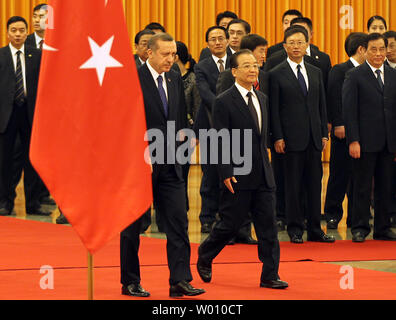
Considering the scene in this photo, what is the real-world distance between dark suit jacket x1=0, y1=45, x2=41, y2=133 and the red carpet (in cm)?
133

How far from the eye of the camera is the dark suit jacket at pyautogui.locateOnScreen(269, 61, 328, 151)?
24.6 ft

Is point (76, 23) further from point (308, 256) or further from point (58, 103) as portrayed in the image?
point (308, 256)

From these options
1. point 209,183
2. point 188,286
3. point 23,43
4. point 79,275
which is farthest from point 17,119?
point 188,286

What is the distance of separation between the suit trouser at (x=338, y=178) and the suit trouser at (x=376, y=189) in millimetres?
751

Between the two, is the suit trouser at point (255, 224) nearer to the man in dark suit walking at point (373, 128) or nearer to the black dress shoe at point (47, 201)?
the man in dark suit walking at point (373, 128)

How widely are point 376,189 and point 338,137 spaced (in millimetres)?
801

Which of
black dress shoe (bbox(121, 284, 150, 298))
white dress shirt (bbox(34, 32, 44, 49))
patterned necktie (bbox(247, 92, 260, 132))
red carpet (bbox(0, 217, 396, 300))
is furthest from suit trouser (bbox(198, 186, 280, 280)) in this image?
white dress shirt (bbox(34, 32, 44, 49))

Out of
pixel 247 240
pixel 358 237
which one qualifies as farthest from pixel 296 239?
pixel 358 237

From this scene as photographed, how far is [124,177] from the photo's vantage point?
4.43 meters

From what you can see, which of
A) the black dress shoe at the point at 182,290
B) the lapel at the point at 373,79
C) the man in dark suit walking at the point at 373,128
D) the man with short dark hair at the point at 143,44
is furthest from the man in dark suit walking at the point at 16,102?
the black dress shoe at the point at 182,290

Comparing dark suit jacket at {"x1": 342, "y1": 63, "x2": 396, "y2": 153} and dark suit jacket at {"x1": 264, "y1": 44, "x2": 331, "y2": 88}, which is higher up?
dark suit jacket at {"x1": 264, "y1": 44, "x2": 331, "y2": 88}

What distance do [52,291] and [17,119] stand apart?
12.5ft

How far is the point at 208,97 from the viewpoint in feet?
25.4

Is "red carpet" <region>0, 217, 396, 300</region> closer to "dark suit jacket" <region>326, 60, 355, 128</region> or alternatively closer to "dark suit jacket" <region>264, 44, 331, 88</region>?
"dark suit jacket" <region>326, 60, 355, 128</region>
